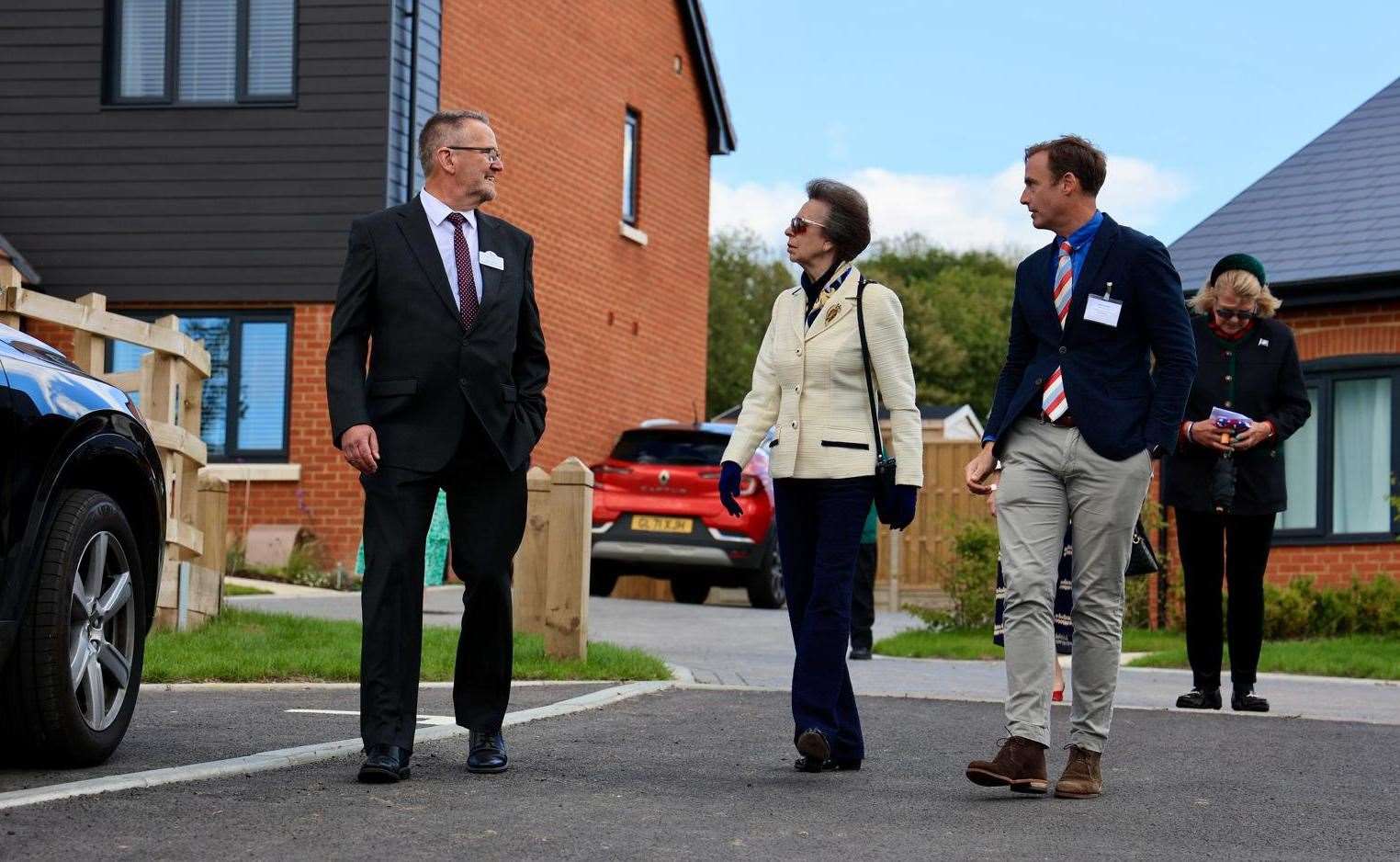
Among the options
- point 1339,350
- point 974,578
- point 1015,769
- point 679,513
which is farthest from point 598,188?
point 1015,769

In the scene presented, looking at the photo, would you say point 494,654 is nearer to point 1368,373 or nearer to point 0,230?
point 1368,373

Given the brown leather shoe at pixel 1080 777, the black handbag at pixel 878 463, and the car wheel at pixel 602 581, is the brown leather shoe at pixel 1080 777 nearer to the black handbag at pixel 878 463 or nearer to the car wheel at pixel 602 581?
the black handbag at pixel 878 463

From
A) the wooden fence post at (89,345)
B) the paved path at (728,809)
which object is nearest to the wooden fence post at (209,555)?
the wooden fence post at (89,345)

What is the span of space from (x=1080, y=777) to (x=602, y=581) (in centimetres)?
1340

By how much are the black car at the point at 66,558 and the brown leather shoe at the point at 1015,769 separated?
2.64m

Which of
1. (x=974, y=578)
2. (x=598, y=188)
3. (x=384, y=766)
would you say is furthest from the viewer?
(x=598, y=188)

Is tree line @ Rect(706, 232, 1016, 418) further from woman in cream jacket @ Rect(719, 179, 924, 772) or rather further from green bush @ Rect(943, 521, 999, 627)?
woman in cream jacket @ Rect(719, 179, 924, 772)

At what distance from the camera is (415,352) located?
6473 mm

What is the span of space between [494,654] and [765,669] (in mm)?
5129

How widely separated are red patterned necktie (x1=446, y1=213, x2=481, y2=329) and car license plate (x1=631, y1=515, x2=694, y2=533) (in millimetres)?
11762

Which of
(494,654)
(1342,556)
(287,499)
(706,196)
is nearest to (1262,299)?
(494,654)

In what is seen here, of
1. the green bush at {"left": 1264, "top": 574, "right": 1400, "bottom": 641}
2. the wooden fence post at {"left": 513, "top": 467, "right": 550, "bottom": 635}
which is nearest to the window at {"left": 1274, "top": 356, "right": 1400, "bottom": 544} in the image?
the green bush at {"left": 1264, "top": 574, "right": 1400, "bottom": 641}

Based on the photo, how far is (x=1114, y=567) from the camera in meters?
6.50

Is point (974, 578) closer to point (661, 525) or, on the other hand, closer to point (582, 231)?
point (661, 525)
